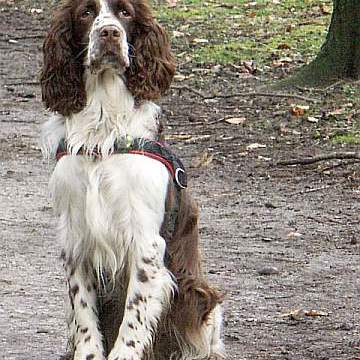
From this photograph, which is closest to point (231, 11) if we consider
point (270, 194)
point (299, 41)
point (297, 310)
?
point (299, 41)

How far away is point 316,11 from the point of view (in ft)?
56.3

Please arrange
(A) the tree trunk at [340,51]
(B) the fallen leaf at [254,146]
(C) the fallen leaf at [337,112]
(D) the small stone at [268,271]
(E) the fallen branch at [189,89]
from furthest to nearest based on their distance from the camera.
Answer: (E) the fallen branch at [189,89], (A) the tree trunk at [340,51], (C) the fallen leaf at [337,112], (B) the fallen leaf at [254,146], (D) the small stone at [268,271]

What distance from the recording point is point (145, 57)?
5.62m

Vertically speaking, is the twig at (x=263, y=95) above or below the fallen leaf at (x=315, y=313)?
below

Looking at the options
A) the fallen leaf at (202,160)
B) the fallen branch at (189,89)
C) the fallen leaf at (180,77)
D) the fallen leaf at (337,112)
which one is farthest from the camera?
the fallen leaf at (180,77)

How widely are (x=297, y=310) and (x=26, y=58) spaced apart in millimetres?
9610

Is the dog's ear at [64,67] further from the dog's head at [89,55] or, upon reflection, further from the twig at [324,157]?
the twig at [324,157]

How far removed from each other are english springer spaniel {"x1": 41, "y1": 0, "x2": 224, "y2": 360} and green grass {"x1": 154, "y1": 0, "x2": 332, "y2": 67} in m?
8.87

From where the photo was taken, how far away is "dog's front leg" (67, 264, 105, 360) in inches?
225

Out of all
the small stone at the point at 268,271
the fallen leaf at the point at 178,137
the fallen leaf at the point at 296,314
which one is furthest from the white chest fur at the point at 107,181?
the fallen leaf at the point at 178,137

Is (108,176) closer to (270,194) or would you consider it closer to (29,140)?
(270,194)

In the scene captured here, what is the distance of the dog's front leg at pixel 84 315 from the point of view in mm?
5719

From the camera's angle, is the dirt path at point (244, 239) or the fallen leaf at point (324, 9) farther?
the fallen leaf at point (324, 9)

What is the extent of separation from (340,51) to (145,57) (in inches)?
294
